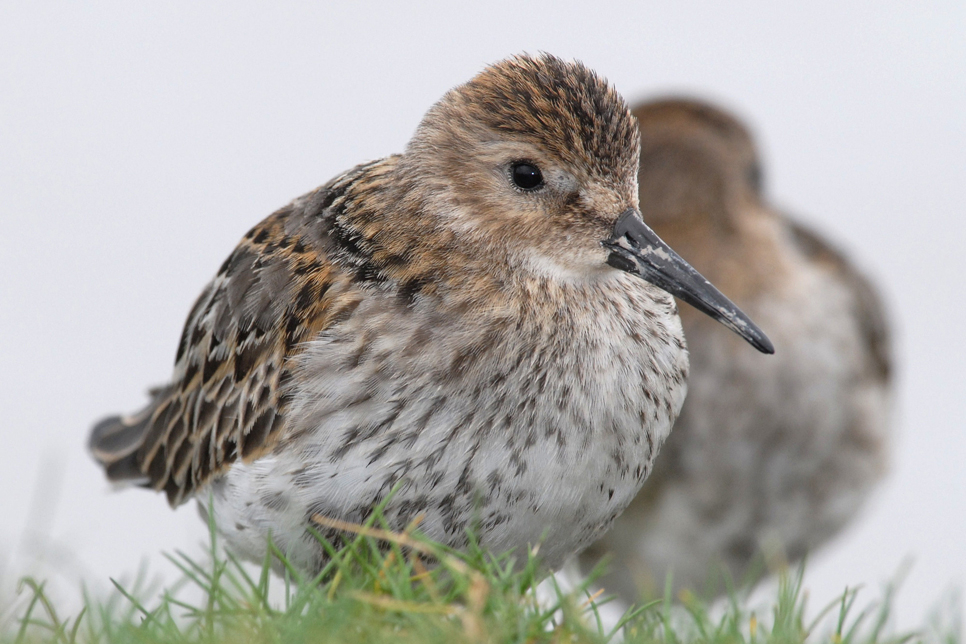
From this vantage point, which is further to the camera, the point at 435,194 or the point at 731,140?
the point at 731,140

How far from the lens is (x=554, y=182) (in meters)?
3.67

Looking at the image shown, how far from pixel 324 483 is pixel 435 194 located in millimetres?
945

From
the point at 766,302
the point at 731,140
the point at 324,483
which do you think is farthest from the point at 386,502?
the point at 731,140

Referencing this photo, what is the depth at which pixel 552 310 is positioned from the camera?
369 cm

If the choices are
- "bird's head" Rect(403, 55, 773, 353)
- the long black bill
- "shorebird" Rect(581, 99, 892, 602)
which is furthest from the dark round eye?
"shorebird" Rect(581, 99, 892, 602)

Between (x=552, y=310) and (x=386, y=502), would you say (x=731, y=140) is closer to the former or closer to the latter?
(x=552, y=310)

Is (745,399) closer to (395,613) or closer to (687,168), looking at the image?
(687,168)

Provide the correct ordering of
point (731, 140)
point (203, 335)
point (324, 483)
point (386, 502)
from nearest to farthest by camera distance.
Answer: point (386, 502)
point (324, 483)
point (203, 335)
point (731, 140)

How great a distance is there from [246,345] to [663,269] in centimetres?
139

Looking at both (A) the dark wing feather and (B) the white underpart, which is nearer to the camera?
(B) the white underpart

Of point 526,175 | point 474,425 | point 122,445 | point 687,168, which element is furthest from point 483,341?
point 687,168

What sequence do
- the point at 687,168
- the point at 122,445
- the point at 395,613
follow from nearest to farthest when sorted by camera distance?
the point at 395,613
the point at 122,445
the point at 687,168

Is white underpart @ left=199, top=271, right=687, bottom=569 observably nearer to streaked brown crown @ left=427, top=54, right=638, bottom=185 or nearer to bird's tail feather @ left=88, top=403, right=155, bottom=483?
streaked brown crown @ left=427, top=54, right=638, bottom=185

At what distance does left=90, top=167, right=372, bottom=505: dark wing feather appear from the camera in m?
3.81
